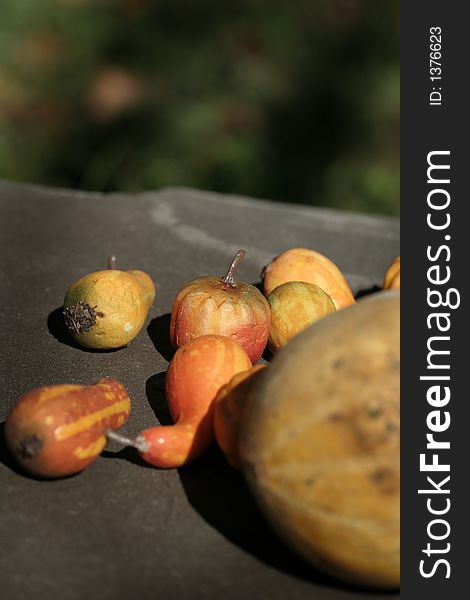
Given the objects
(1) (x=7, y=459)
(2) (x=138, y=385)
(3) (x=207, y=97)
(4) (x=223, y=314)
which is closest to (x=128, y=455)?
(1) (x=7, y=459)

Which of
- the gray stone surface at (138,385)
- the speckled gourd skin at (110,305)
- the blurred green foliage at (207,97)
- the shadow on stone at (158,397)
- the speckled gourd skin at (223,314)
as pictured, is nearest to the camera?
the gray stone surface at (138,385)

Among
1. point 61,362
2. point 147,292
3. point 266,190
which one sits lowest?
point 61,362

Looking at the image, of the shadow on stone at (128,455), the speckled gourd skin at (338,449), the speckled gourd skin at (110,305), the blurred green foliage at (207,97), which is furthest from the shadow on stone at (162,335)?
the blurred green foliage at (207,97)

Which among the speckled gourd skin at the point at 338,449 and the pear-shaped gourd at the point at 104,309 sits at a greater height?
the pear-shaped gourd at the point at 104,309

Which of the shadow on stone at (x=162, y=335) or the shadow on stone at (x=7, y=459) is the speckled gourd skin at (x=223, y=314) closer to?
the shadow on stone at (x=162, y=335)

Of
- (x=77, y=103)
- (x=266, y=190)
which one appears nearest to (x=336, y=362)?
(x=266, y=190)

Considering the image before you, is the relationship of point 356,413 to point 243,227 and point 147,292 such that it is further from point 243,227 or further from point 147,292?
point 243,227

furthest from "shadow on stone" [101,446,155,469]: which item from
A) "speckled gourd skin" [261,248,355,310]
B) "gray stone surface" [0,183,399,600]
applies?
"speckled gourd skin" [261,248,355,310]

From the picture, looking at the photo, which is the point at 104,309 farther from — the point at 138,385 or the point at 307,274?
the point at 307,274
